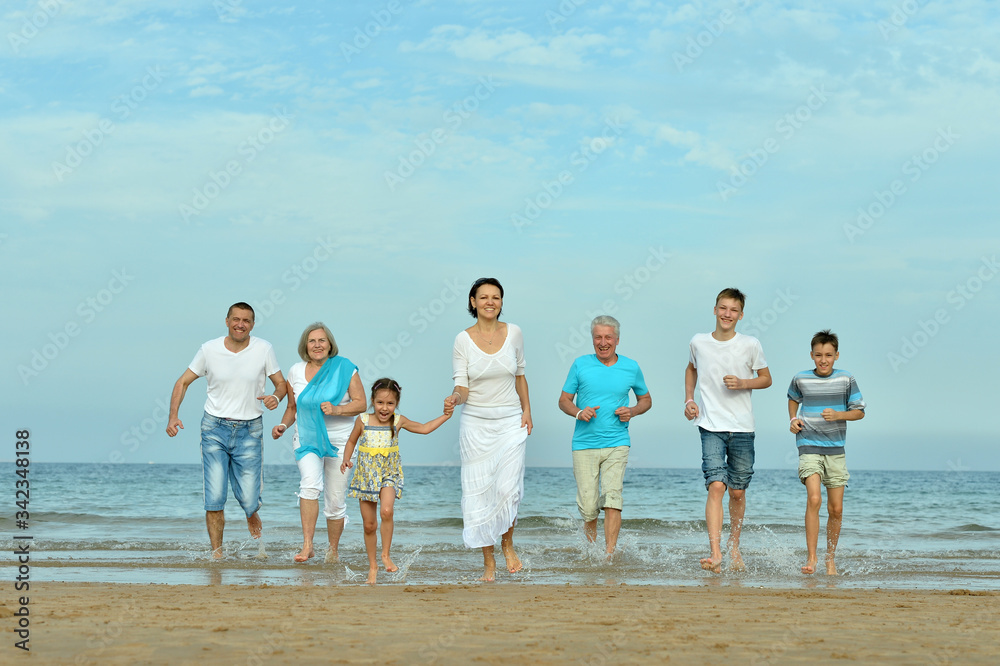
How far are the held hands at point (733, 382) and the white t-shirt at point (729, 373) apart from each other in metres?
0.14

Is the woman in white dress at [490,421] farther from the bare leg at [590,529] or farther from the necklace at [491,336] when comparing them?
the bare leg at [590,529]

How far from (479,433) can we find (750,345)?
2447mm

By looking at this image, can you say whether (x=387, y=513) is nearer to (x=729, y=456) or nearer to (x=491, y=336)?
(x=491, y=336)

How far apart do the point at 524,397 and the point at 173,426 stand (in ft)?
10.5

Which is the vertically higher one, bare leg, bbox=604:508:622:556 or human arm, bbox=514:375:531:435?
human arm, bbox=514:375:531:435

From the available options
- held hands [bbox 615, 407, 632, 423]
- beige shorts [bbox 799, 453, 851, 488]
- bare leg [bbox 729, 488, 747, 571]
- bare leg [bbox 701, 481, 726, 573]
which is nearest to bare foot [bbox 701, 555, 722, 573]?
bare leg [bbox 701, 481, 726, 573]

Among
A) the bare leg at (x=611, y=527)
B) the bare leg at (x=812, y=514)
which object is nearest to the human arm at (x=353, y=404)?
the bare leg at (x=611, y=527)

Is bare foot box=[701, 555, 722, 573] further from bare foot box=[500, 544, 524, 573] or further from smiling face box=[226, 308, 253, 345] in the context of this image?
smiling face box=[226, 308, 253, 345]

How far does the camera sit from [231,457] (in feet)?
27.1

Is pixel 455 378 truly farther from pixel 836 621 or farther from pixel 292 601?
pixel 836 621

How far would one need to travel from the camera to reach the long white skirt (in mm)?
6691

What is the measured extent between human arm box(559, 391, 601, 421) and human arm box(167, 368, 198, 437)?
10.8 feet

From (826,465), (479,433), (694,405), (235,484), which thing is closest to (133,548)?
(235,484)

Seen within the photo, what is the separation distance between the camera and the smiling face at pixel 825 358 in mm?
7227
